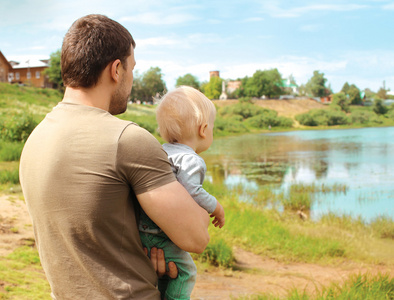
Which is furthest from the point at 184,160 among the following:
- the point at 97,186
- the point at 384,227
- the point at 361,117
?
the point at 361,117

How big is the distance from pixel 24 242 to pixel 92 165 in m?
4.04

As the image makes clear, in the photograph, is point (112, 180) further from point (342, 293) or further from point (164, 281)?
point (342, 293)

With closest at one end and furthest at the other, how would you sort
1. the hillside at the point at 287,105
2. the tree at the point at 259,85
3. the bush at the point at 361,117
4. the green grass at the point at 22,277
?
the green grass at the point at 22,277, the bush at the point at 361,117, the hillside at the point at 287,105, the tree at the point at 259,85

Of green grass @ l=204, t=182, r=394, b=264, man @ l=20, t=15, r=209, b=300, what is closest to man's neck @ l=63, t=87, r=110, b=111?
man @ l=20, t=15, r=209, b=300

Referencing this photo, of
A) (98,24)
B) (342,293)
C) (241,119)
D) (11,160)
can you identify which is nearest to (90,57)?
(98,24)

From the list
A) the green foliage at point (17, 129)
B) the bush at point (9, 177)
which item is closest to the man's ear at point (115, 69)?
the bush at point (9, 177)

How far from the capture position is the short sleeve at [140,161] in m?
1.32

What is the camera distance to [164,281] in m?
1.70

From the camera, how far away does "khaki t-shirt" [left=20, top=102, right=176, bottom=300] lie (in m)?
1.33

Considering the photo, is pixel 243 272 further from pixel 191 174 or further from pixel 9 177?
pixel 9 177

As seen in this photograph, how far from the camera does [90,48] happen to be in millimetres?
1421

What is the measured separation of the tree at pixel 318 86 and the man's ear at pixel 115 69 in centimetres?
10299

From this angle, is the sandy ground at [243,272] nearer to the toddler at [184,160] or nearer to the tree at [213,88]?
the toddler at [184,160]

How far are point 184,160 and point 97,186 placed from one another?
483 mm
